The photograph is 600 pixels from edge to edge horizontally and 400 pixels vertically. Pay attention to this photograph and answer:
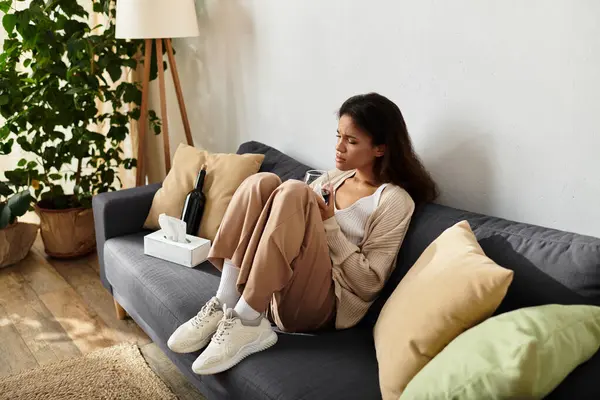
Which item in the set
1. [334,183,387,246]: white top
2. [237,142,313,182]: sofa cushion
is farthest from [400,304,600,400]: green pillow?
[237,142,313,182]: sofa cushion

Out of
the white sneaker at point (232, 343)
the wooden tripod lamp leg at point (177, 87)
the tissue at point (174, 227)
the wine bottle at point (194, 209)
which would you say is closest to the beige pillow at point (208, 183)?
the wine bottle at point (194, 209)

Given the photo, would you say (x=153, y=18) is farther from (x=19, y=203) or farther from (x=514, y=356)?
(x=514, y=356)

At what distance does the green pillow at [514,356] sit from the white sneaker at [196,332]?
0.78 metres

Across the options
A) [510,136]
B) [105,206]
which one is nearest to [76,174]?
[105,206]

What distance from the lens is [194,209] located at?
2.62 metres

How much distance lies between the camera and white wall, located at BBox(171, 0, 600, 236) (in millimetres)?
1797

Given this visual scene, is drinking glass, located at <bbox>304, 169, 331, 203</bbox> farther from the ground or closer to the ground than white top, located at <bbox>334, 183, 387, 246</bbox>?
farther from the ground

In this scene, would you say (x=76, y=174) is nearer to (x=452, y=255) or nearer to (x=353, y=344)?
(x=353, y=344)

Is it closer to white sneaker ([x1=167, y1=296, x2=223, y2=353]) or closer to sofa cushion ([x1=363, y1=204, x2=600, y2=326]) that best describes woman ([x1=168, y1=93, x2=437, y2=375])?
white sneaker ([x1=167, y1=296, x2=223, y2=353])

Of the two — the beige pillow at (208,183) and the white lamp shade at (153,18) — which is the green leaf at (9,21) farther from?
the beige pillow at (208,183)

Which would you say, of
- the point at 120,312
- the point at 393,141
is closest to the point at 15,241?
the point at 120,312

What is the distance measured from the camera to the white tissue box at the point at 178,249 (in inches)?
94.9

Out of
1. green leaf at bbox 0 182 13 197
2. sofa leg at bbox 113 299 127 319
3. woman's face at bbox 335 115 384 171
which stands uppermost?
woman's face at bbox 335 115 384 171

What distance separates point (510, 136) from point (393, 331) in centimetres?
75
